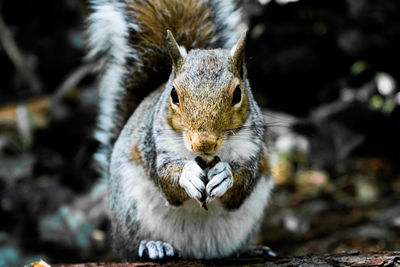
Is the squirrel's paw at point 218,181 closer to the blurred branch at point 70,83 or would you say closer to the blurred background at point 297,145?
the blurred background at point 297,145

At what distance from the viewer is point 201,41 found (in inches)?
73.1

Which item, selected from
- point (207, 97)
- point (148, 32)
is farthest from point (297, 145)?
point (207, 97)

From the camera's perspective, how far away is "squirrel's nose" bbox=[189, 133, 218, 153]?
1252 mm

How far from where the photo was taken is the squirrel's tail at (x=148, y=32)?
1.88 meters

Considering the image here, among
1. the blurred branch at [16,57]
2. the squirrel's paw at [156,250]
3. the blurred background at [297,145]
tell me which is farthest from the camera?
the blurred branch at [16,57]

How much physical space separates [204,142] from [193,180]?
0.15 meters

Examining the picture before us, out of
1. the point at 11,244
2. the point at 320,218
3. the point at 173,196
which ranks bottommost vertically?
the point at 320,218

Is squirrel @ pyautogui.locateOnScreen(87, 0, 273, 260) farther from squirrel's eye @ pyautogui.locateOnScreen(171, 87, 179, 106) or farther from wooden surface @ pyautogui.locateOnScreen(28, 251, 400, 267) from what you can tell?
wooden surface @ pyautogui.locateOnScreen(28, 251, 400, 267)

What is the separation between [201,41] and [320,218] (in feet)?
3.97

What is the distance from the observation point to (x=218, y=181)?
4.41 ft

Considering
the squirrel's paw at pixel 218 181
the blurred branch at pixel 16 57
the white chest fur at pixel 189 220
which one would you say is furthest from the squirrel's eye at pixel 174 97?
the blurred branch at pixel 16 57

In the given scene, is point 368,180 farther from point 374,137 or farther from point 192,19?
point 192,19

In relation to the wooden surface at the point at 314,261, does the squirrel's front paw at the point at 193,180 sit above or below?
above

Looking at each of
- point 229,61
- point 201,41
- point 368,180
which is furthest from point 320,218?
point 229,61
